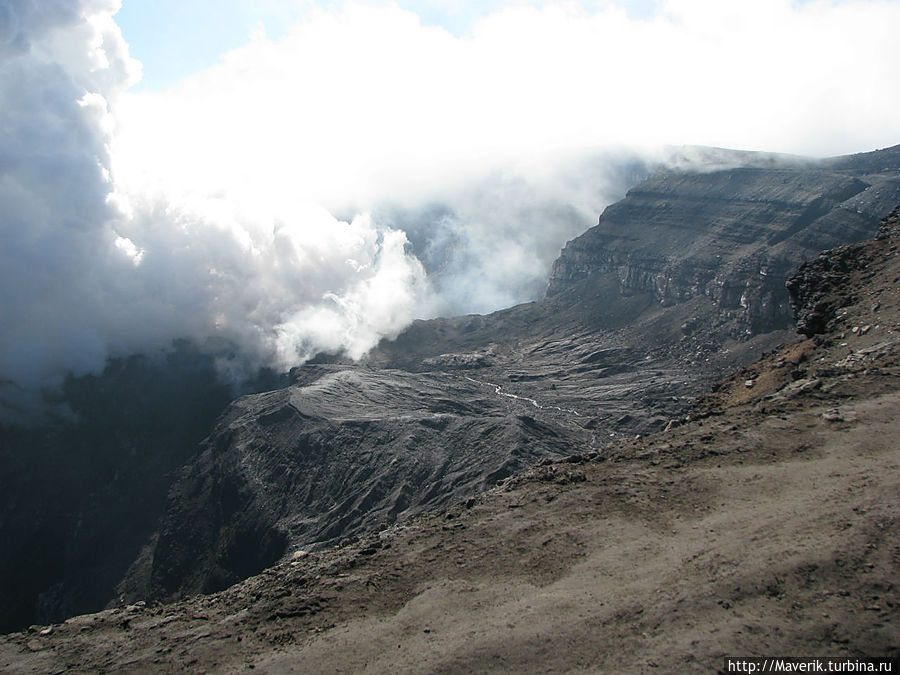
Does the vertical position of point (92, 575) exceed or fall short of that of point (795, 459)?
it falls short

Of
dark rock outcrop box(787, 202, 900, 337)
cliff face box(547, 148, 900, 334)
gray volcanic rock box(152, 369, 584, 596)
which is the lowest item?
gray volcanic rock box(152, 369, 584, 596)

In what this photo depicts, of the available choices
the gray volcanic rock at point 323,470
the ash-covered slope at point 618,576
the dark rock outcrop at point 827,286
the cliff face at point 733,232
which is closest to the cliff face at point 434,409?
the gray volcanic rock at point 323,470

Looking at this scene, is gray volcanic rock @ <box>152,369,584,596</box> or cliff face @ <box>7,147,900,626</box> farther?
cliff face @ <box>7,147,900,626</box>

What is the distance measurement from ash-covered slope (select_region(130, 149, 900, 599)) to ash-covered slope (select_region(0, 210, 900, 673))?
38096 mm

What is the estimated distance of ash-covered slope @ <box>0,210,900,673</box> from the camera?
43.1ft

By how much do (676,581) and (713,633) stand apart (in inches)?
75.2

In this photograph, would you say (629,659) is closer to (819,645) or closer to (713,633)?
(713,633)

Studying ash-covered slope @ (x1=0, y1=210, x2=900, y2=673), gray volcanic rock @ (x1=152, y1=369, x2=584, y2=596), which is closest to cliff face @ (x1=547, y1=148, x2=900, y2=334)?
gray volcanic rock @ (x1=152, y1=369, x2=584, y2=596)

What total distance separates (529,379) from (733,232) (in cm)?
5185

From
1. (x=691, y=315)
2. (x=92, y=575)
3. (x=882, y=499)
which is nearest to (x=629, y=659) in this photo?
(x=882, y=499)

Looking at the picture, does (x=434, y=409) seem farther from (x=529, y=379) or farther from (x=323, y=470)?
(x=529, y=379)

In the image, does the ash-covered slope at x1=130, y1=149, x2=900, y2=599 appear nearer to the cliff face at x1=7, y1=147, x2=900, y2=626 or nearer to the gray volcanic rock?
the gray volcanic rock

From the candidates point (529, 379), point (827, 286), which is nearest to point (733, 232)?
point (529, 379)

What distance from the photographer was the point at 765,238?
377 ft
